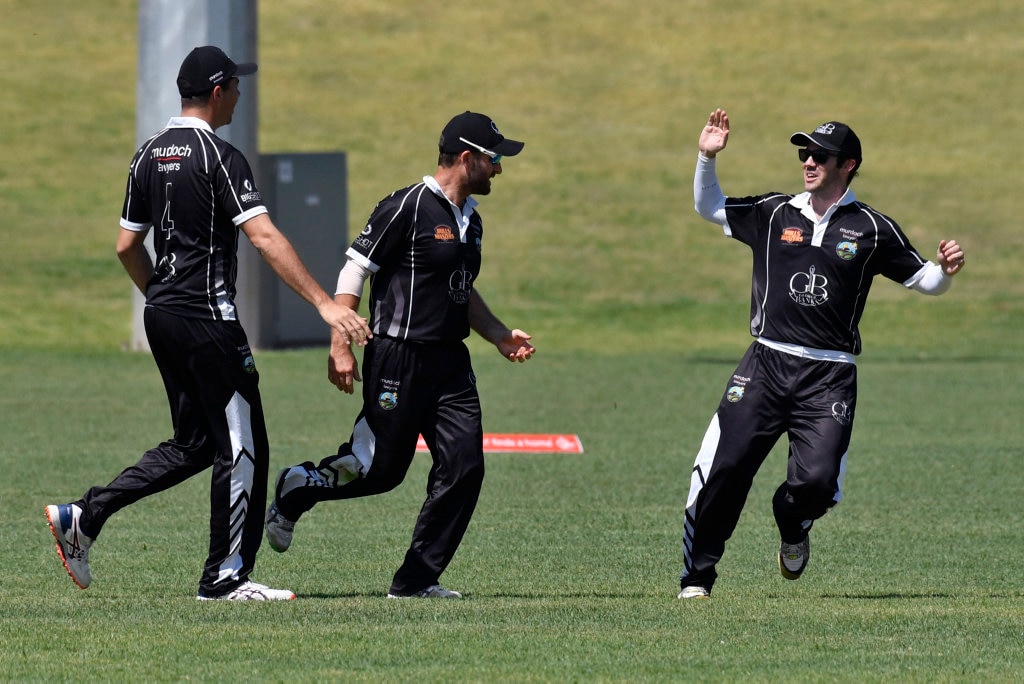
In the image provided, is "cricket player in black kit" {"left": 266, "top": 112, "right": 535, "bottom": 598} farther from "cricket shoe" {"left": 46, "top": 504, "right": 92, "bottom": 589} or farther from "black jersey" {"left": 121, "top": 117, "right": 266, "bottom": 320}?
"cricket shoe" {"left": 46, "top": 504, "right": 92, "bottom": 589}

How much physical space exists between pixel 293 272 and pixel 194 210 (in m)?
0.51

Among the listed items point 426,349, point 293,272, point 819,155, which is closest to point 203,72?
point 293,272

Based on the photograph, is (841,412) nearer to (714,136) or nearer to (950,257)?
(950,257)

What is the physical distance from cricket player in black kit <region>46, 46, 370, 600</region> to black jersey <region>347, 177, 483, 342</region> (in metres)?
0.47

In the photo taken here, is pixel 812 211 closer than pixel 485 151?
No

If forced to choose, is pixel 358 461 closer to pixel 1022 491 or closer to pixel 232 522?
pixel 232 522

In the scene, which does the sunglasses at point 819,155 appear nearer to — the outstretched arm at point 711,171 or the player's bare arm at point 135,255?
the outstretched arm at point 711,171

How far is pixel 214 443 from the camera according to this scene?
706 centimetres

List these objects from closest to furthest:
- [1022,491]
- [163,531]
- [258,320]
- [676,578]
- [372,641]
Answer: [372,641]
[676,578]
[163,531]
[1022,491]
[258,320]

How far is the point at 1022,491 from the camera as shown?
452 inches

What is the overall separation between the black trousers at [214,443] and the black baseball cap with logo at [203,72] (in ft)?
3.12

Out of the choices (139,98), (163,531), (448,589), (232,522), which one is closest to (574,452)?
(163,531)

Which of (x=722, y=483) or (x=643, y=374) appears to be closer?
(x=722, y=483)

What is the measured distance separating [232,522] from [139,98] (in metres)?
15.6
